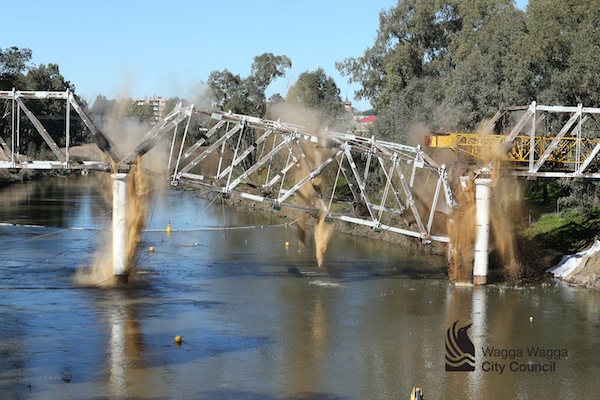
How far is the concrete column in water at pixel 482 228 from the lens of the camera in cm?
4638

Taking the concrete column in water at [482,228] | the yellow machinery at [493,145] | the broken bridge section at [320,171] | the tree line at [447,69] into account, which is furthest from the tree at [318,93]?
the concrete column in water at [482,228]

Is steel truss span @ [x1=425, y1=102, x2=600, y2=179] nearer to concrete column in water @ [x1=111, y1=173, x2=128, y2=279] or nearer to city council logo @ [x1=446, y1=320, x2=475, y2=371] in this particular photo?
city council logo @ [x1=446, y1=320, x2=475, y2=371]

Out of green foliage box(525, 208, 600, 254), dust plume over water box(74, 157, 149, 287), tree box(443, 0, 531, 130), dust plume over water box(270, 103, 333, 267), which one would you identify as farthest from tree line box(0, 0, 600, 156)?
dust plume over water box(74, 157, 149, 287)

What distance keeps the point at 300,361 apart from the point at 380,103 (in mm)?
74947

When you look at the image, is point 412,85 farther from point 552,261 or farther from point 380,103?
point 552,261

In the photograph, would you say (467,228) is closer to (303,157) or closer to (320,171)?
(320,171)

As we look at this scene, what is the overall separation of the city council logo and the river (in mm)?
394

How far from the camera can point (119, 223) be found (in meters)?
44.9

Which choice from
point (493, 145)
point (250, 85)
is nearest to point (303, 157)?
point (493, 145)

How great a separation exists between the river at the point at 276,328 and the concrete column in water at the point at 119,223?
1596 millimetres

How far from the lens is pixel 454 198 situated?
4894cm

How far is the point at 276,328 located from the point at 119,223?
39.3 ft

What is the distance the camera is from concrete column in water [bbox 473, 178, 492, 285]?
152 feet

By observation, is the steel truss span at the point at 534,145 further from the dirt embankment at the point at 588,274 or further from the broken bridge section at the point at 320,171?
the dirt embankment at the point at 588,274
